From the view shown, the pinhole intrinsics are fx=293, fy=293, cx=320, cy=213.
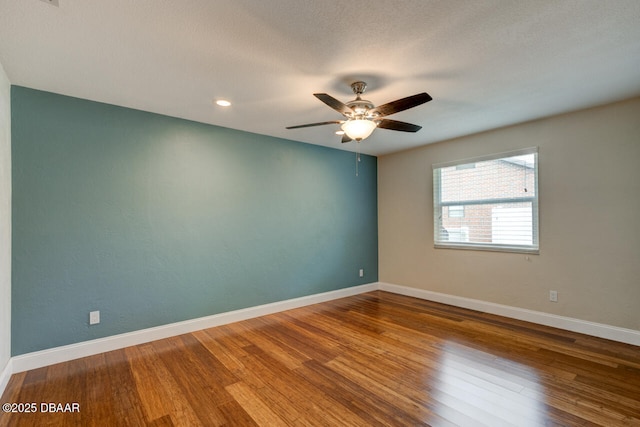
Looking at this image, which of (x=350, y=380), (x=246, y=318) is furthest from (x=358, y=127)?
(x=246, y=318)

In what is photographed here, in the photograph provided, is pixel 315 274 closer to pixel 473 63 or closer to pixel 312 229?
pixel 312 229

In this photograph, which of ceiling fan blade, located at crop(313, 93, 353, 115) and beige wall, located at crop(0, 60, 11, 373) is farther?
beige wall, located at crop(0, 60, 11, 373)

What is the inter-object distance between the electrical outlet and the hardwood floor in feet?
1.18

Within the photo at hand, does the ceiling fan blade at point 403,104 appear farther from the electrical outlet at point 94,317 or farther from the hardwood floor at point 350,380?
the electrical outlet at point 94,317

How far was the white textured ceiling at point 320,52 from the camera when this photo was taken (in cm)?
168

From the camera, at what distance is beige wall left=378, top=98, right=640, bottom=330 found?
3.00 meters

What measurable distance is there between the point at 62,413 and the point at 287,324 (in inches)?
84.2

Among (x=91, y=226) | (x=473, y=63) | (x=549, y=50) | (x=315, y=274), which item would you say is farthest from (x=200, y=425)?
(x=549, y=50)

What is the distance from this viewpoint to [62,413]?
198 cm

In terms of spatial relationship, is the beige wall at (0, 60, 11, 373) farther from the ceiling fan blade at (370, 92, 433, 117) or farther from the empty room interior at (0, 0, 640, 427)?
the ceiling fan blade at (370, 92, 433, 117)

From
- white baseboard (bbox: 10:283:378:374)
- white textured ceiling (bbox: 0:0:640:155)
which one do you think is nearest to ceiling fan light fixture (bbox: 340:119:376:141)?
white textured ceiling (bbox: 0:0:640:155)

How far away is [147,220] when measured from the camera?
3.19m

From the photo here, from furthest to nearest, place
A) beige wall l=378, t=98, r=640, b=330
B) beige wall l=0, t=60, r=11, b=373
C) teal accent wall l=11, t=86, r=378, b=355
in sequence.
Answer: beige wall l=378, t=98, r=640, b=330, teal accent wall l=11, t=86, r=378, b=355, beige wall l=0, t=60, r=11, b=373

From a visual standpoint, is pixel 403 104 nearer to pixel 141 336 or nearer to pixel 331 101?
pixel 331 101
